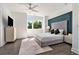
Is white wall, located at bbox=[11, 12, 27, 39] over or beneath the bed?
over

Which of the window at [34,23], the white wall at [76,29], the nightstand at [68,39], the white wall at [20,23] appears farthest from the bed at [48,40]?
the white wall at [20,23]

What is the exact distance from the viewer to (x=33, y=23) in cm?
422

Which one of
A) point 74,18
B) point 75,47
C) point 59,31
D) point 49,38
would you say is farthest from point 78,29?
point 59,31

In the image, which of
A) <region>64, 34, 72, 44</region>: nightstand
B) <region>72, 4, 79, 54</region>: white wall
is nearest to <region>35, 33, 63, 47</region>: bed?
<region>64, 34, 72, 44</region>: nightstand

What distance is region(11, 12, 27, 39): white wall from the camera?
216 inches

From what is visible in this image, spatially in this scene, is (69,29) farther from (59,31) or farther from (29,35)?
(29,35)

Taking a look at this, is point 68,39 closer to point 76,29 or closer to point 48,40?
point 48,40

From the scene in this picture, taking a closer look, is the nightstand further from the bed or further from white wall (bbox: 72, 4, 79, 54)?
white wall (bbox: 72, 4, 79, 54)

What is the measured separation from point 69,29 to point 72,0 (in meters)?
2.67

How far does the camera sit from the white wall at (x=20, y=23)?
18.0 feet

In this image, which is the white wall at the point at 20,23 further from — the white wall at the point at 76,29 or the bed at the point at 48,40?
the white wall at the point at 76,29

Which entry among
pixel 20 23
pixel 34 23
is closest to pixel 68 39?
pixel 34 23

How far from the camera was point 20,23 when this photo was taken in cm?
579

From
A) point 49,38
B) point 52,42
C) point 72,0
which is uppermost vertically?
point 72,0
